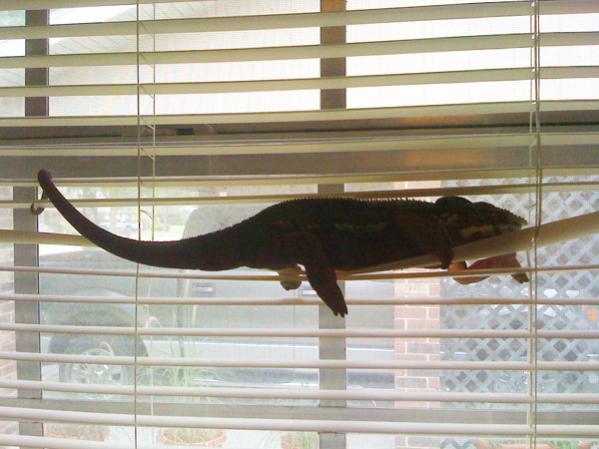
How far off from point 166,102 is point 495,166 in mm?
640

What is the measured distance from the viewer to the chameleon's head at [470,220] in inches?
29.9

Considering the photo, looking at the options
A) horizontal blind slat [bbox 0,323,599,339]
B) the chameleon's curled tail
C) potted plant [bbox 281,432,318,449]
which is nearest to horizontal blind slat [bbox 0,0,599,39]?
the chameleon's curled tail

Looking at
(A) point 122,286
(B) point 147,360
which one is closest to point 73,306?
(A) point 122,286

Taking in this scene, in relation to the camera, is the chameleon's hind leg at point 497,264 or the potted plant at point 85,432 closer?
the chameleon's hind leg at point 497,264

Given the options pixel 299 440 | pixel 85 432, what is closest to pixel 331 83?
pixel 299 440

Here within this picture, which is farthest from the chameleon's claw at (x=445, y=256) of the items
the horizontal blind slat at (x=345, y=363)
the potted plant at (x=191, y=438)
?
the potted plant at (x=191, y=438)

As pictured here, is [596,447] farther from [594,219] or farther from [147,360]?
[147,360]

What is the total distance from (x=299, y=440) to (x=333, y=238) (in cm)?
44

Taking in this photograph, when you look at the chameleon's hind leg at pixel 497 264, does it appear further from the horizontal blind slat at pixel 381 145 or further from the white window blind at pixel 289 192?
the horizontal blind slat at pixel 381 145

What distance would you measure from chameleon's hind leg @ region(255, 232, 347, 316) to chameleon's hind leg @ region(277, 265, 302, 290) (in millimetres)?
10

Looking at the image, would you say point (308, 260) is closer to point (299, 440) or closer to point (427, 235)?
point (427, 235)

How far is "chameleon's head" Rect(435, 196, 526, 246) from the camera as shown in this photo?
760mm

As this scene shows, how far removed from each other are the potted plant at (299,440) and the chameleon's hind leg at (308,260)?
Result: 331 millimetres

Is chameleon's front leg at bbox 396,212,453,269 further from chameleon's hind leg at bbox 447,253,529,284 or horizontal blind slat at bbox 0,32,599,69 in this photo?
horizontal blind slat at bbox 0,32,599,69
